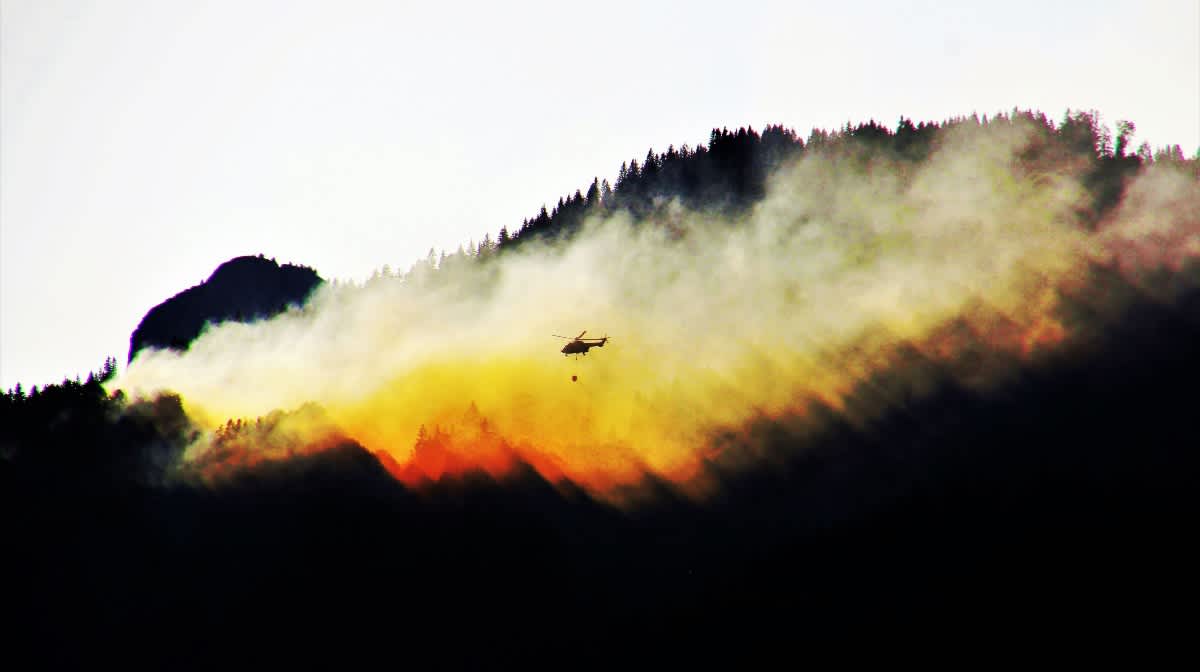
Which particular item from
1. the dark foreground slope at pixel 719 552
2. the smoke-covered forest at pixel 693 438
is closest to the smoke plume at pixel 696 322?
the smoke-covered forest at pixel 693 438

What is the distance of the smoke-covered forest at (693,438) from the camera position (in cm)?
12725

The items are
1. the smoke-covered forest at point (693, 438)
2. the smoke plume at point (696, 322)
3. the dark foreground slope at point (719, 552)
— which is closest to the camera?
the dark foreground slope at point (719, 552)

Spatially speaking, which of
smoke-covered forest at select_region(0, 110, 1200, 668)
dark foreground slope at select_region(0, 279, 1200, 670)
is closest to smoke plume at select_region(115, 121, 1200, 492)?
smoke-covered forest at select_region(0, 110, 1200, 668)

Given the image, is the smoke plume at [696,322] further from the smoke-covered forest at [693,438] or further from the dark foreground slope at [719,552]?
the dark foreground slope at [719,552]

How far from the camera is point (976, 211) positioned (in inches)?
6471

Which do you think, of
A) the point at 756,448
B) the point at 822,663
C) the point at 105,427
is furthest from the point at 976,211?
the point at 105,427

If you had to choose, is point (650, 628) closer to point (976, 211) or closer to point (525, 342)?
point (525, 342)

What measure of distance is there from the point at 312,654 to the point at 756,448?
60662mm

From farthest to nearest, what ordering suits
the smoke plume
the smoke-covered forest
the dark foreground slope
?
the smoke plume
the smoke-covered forest
the dark foreground slope

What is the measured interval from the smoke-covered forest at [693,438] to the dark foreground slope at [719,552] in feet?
1.31

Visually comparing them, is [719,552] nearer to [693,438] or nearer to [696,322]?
[693,438]

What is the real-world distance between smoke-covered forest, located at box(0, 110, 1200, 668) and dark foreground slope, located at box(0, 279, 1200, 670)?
15.7 inches

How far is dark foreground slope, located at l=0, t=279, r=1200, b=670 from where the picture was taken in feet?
410

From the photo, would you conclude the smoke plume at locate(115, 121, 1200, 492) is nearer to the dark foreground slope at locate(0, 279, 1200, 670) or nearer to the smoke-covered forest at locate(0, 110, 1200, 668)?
the smoke-covered forest at locate(0, 110, 1200, 668)
